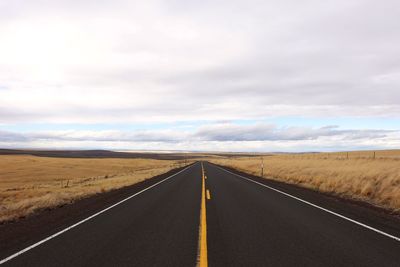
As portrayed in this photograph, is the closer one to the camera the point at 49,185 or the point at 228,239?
the point at 228,239

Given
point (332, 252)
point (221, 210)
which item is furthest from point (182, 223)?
point (332, 252)

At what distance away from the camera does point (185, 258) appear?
634 cm

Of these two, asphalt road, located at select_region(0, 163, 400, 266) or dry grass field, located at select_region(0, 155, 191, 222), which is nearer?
asphalt road, located at select_region(0, 163, 400, 266)

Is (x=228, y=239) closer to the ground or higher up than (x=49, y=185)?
higher up

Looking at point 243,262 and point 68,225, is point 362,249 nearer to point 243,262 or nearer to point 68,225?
point 243,262

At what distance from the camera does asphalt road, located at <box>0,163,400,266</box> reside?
6242mm

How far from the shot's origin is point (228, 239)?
25.5ft

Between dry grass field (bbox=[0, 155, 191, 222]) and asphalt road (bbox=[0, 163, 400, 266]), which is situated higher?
asphalt road (bbox=[0, 163, 400, 266])

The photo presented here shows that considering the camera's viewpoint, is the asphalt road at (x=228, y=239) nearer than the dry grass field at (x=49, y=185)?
Yes

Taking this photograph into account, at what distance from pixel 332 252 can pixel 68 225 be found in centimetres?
645

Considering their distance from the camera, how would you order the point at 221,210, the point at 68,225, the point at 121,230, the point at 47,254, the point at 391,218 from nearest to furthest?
1. the point at 47,254
2. the point at 121,230
3. the point at 68,225
4. the point at 391,218
5. the point at 221,210

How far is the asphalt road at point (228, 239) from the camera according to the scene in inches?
246

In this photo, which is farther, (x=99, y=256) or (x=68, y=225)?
(x=68, y=225)

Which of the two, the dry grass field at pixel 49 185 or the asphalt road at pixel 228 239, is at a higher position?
the asphalt road at pixel 228 239
